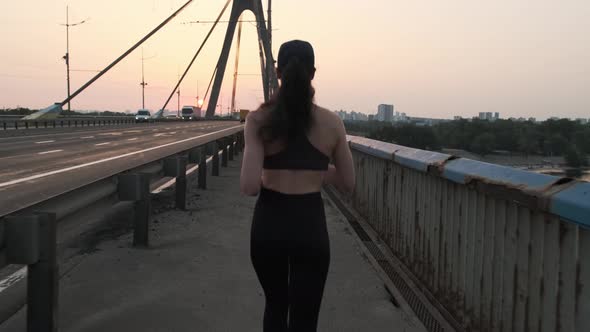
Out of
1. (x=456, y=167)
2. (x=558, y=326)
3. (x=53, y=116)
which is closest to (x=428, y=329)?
(x=456, y=167)

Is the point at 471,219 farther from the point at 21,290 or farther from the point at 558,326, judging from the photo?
the point at 21,290

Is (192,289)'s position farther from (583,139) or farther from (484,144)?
(583,139)

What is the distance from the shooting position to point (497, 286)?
138 inches

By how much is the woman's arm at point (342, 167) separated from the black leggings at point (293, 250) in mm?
162

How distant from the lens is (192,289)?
5066mm

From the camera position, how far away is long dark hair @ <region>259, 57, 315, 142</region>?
250 cm

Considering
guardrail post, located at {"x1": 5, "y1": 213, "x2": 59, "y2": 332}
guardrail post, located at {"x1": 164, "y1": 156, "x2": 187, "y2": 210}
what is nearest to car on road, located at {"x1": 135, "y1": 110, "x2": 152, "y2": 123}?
guardrail post, located at {"x1": 164, "y1": 156, "x2": 187, "y2": 210}

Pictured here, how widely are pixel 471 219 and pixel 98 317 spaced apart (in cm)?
280

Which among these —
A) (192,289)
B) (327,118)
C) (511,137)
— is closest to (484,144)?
(511,137)

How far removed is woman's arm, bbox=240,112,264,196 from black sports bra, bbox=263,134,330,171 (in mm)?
56

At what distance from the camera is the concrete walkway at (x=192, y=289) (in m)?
4.26

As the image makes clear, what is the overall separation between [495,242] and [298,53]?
1864mm

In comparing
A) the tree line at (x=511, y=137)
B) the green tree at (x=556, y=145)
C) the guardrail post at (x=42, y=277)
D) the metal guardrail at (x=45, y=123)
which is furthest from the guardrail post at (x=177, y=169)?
the metal guardrail at (x=45, y=123)

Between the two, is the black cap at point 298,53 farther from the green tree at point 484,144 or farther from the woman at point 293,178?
the green tree at point 484,144
